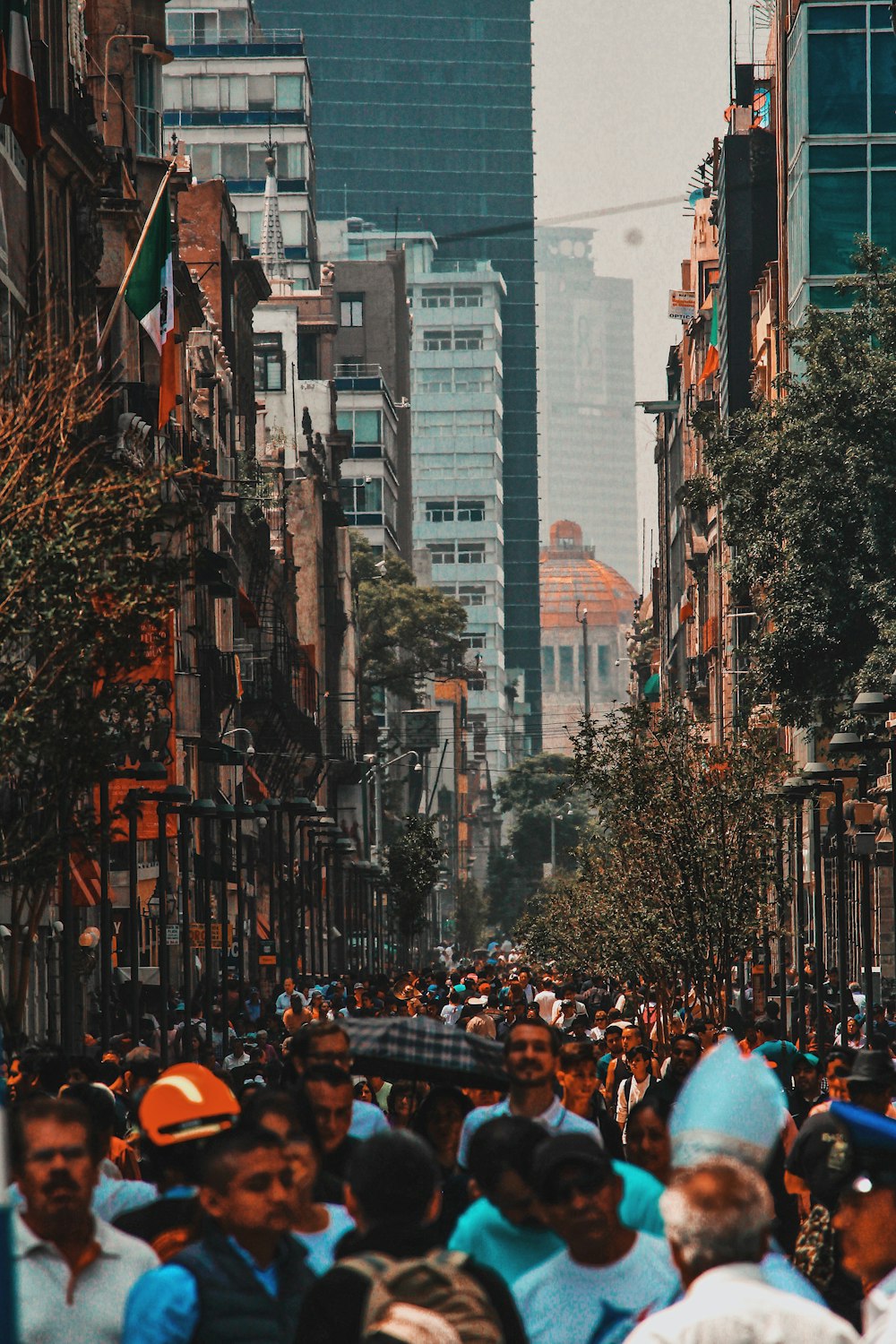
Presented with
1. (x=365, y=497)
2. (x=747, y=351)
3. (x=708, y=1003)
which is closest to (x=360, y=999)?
(x=708, y=1003)

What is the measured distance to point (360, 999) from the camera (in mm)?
35625

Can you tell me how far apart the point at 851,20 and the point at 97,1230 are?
5447cm

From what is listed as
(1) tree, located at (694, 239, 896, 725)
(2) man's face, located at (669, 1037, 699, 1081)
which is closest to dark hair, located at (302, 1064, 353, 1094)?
(2) man's face, located at (669, 1037, 699, 1081)

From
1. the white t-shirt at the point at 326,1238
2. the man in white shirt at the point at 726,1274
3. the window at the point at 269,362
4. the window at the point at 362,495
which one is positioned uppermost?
the window at the point at 269,362

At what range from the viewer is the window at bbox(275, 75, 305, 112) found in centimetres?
14100

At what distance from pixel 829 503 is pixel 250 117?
4047 inches

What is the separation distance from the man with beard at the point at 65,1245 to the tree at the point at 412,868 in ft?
299

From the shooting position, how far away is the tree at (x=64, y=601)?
1934 cm

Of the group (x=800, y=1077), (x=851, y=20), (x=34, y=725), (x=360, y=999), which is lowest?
(x=360, y=999)

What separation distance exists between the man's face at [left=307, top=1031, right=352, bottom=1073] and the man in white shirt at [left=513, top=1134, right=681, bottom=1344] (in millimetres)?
2892

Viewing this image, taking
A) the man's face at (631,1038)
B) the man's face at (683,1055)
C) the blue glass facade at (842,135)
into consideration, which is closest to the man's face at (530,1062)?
the man's face at (683,1055)

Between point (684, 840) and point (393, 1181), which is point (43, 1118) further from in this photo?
point (684, 840)

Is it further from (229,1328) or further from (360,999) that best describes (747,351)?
(229,1328)

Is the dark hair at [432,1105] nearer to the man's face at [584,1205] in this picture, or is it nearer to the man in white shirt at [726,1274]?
the man's face at [584,1205]
